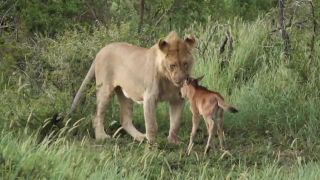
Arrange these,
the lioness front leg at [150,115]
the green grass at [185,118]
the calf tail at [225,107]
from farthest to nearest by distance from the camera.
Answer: the lioness front leg at [150,115]
the calf tail at [225,107]
the green grass at [185,118]

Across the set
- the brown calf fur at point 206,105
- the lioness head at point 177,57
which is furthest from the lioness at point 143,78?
the brown calf fur at point 206,105

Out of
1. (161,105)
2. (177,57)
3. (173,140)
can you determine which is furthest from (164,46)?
(161,105)

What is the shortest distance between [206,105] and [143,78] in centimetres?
107

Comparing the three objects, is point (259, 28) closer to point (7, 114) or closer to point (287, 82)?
point (287, 82)

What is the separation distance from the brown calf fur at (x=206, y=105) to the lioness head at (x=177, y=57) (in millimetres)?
103

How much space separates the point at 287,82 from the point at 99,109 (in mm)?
2469

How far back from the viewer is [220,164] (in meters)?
7.89

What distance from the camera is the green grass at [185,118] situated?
22.2ft

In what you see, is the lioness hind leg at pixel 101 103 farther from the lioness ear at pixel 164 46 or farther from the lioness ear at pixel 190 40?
the lioness ear at pixel 190 40

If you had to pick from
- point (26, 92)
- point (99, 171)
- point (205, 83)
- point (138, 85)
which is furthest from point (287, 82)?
point (99, 171)

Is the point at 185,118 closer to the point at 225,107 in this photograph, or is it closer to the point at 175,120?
the point at 175,120

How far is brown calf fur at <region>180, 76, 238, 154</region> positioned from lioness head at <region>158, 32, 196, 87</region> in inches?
4.0

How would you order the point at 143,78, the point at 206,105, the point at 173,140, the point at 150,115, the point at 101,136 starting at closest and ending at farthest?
1. the point at 206,105
2. the point at 150,115
3. the point at 173,140
4. the point at 143,78
5. the point at 101,136

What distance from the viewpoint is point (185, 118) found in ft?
32.6
